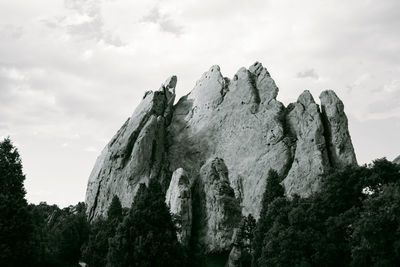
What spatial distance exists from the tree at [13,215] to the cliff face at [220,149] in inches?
1101

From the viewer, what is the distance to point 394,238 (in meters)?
35.0

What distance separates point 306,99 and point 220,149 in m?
19.7

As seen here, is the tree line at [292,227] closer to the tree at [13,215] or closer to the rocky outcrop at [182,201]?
the tree at [13,215]

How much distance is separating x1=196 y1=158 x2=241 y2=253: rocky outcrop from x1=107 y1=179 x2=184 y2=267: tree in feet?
107

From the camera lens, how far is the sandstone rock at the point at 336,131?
279 ft

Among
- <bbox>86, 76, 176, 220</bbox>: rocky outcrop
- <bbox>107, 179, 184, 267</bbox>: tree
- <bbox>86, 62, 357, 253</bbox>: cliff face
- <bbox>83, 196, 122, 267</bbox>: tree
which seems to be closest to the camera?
<bbox>107, 179, 184, 267</bbox>: tree

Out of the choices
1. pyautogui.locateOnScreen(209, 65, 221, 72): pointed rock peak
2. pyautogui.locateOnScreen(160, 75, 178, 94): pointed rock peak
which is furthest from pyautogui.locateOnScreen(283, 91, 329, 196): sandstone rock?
pyautogui.locateOnScreen(160, 75, 178, 94): pointed rock peak

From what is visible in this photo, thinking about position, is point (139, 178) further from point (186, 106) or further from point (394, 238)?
point (394, 238)

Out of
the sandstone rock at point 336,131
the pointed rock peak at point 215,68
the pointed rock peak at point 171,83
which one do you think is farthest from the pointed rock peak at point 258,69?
the pointed rock peak at point 171,83

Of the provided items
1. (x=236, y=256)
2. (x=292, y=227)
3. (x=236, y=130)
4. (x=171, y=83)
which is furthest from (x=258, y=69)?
(x=292, y=227)

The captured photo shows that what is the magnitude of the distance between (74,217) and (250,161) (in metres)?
34.2

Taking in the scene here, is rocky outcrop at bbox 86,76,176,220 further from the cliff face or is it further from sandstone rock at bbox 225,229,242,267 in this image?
sandstone rock at bbox 225,229,242,267

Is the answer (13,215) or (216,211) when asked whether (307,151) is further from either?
(13,215)

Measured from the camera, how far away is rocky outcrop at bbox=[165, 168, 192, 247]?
73.5 m
